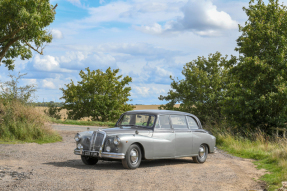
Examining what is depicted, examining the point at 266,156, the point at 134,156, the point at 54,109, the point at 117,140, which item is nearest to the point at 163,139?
the point at 134,156

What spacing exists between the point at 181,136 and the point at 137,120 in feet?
5.24

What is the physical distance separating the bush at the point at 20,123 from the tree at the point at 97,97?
73.6 ft

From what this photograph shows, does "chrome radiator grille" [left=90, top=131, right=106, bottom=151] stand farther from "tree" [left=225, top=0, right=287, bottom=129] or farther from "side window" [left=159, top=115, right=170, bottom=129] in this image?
"tree" [left=225, top=0, right=287, bottom=129]

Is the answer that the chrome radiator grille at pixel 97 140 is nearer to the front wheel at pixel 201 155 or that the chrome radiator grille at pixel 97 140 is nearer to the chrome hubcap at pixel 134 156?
the chrome hubcap at pixel 134 156

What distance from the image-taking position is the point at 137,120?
10984mm

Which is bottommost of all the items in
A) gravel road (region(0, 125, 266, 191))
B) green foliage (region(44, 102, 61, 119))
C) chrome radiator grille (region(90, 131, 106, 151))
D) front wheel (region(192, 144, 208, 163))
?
gravel road (region(0, 125, 266, 191))

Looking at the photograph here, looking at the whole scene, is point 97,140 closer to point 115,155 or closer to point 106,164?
point 115,155

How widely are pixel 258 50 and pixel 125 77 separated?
23.8m

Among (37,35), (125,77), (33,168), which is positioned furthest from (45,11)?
(125,77)

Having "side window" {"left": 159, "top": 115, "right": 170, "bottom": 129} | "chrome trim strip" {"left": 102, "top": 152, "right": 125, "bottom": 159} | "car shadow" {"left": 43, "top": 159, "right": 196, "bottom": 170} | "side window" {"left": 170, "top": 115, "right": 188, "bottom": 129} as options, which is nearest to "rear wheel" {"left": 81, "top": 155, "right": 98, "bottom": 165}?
"car shadow" {"left": 43, "top": 159, "right": 196, "bottom": 170}

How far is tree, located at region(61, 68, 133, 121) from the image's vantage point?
136ft

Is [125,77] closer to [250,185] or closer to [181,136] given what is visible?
[181,136]

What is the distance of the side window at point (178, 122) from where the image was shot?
1124cm

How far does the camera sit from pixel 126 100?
43812 mm
